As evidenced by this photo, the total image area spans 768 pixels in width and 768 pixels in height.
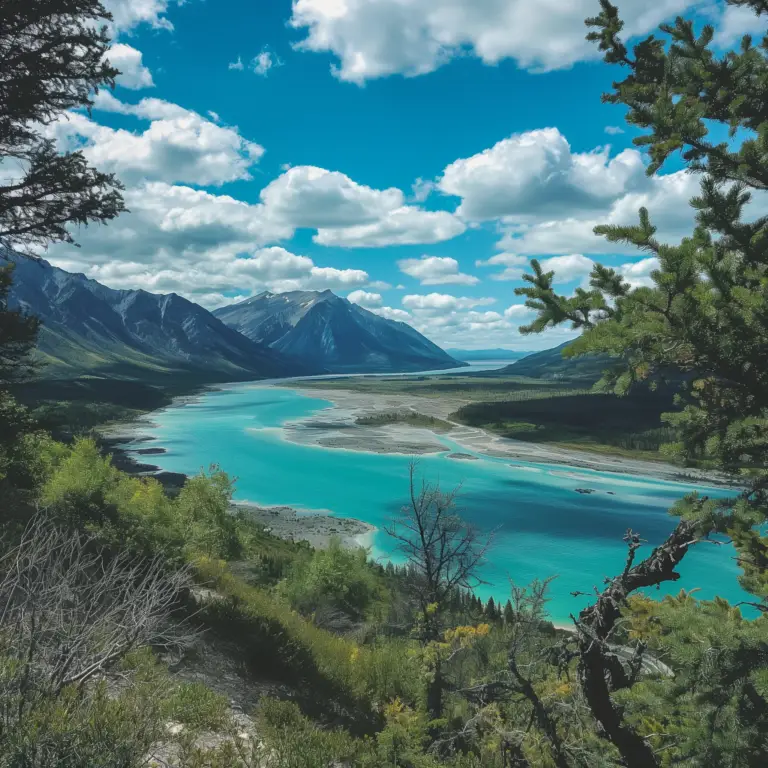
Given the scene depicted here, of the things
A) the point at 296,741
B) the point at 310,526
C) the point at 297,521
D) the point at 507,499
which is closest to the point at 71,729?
the point at 296,741

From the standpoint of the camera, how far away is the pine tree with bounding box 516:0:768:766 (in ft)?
16.4

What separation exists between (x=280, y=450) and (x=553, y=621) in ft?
239

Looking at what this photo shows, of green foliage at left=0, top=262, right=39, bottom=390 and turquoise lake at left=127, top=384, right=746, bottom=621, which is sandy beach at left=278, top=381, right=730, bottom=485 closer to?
turquoise lake at left=127, top=384, right=746, bottom=621

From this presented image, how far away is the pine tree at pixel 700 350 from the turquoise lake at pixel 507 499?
110 ft

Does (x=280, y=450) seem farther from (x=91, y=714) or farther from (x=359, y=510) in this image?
(x=91, y=714)

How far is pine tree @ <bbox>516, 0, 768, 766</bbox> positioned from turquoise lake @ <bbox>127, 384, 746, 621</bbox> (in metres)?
33.4

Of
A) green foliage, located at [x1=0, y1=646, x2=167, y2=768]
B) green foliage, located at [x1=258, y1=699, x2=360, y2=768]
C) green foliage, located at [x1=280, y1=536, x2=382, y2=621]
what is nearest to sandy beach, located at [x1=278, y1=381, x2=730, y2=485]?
green foliage, located at [x1=280, y1=536, x2=382, y2=621]

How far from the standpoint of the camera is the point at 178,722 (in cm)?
691

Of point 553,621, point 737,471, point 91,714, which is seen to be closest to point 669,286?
point 737,471

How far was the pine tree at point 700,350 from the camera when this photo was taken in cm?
500

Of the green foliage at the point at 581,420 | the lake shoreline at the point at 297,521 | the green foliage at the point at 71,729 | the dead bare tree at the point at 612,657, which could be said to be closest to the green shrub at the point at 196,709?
the green foliage at the point at 71,729

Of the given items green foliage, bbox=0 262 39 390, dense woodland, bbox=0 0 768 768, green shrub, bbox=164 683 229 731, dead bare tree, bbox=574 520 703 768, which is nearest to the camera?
dense woodland, bbox=0 0 768 768

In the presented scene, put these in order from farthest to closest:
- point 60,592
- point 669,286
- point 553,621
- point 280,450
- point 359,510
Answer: point 280,450 → point 359,510 → point 553,621 → point 60,592 → point 669,286

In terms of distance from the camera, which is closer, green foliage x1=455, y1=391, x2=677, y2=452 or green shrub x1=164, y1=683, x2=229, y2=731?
green shrub x1=164, y1=683, x2=229, y2=731
